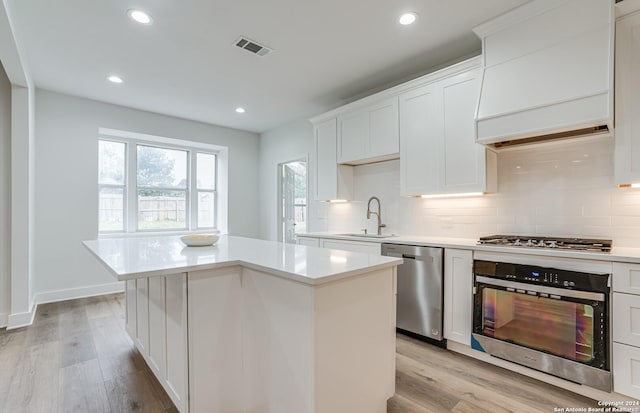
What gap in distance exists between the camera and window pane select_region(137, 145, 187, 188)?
16.4 ft

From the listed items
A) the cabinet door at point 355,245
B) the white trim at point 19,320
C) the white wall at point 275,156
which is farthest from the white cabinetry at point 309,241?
the white trim at point 19,320

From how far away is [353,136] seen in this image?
12.1ft

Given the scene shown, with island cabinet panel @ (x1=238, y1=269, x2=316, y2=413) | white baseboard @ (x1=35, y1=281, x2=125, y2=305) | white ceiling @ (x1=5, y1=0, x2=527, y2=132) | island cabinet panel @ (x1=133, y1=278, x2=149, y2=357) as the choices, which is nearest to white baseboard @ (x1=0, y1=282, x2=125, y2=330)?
white baseboard @ (x1=35, y1=281, x2=125, y2=305)

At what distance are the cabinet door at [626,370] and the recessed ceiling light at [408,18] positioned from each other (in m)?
2.59

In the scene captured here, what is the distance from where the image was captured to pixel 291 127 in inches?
205

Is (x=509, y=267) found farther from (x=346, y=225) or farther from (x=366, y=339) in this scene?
(x=346, y=225)

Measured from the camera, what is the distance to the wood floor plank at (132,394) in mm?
1863

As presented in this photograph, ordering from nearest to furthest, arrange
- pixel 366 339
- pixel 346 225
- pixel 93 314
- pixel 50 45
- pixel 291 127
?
pixel 366 339
pixel 50 45
pixel 93 314
pixel 346 225
pixel 291 127

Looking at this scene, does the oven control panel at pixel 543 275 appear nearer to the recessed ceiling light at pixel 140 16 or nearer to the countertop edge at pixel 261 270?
the countertop edge at pixel 261 270

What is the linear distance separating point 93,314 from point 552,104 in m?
4.89

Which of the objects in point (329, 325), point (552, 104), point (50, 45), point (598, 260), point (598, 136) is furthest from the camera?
point (50, 45)

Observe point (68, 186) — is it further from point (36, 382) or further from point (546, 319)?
point (546, 319)

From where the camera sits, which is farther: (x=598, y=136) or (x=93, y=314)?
(x=93, y=314)

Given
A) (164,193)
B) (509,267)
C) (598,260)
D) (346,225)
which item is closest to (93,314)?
(164,193)
